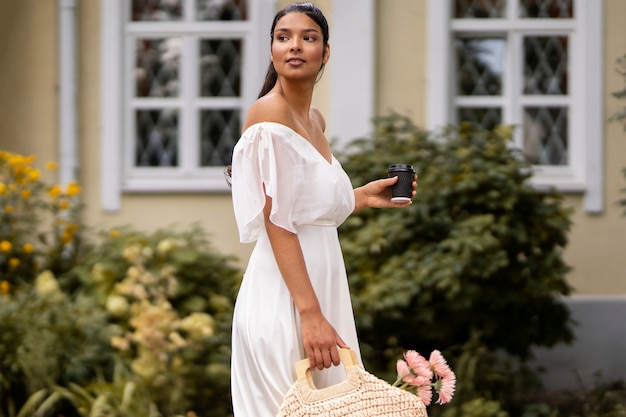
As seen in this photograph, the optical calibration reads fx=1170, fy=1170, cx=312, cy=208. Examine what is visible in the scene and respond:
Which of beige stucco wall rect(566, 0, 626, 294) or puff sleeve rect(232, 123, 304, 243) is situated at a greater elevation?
puff sleeve rect(232, 123, 304, 243)

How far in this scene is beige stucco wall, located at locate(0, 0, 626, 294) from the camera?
806 centimetres

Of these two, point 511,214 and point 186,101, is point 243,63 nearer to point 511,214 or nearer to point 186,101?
point 186,101

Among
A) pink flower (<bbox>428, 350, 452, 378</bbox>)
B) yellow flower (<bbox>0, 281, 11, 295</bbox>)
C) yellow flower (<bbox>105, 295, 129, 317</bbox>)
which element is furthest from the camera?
yellow flower (<bbox>0, 281, 11, 295</bbox>)

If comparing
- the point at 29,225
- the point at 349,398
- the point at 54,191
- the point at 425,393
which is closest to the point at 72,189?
the point at 54,191

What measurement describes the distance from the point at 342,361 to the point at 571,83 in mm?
5781

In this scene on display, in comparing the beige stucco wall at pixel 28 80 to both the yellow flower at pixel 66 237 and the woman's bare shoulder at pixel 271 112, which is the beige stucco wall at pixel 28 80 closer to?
the yellow flower at pixel 66 237

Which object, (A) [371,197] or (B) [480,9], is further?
(B) [480,9]

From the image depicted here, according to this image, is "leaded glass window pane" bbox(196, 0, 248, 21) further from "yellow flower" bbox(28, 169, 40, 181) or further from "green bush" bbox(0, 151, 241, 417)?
"yellow flower" bbox(28, 169, 40, 181)

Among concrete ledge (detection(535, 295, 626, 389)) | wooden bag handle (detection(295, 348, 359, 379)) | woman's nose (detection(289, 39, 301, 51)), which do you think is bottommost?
concrete ledge (detection(535, 295, 626, 389))

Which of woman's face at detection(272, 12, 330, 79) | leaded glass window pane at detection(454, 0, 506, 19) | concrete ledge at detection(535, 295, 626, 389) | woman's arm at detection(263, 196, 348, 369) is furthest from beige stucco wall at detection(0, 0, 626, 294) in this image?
woman's arm at detection(263, 196, 348, 369)

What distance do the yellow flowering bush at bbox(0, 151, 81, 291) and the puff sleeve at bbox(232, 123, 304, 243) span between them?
4843 mm

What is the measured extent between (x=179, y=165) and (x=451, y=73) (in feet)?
6.99

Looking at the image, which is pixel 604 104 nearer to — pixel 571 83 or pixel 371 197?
pixel 571 83

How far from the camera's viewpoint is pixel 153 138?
8828 millimetres
